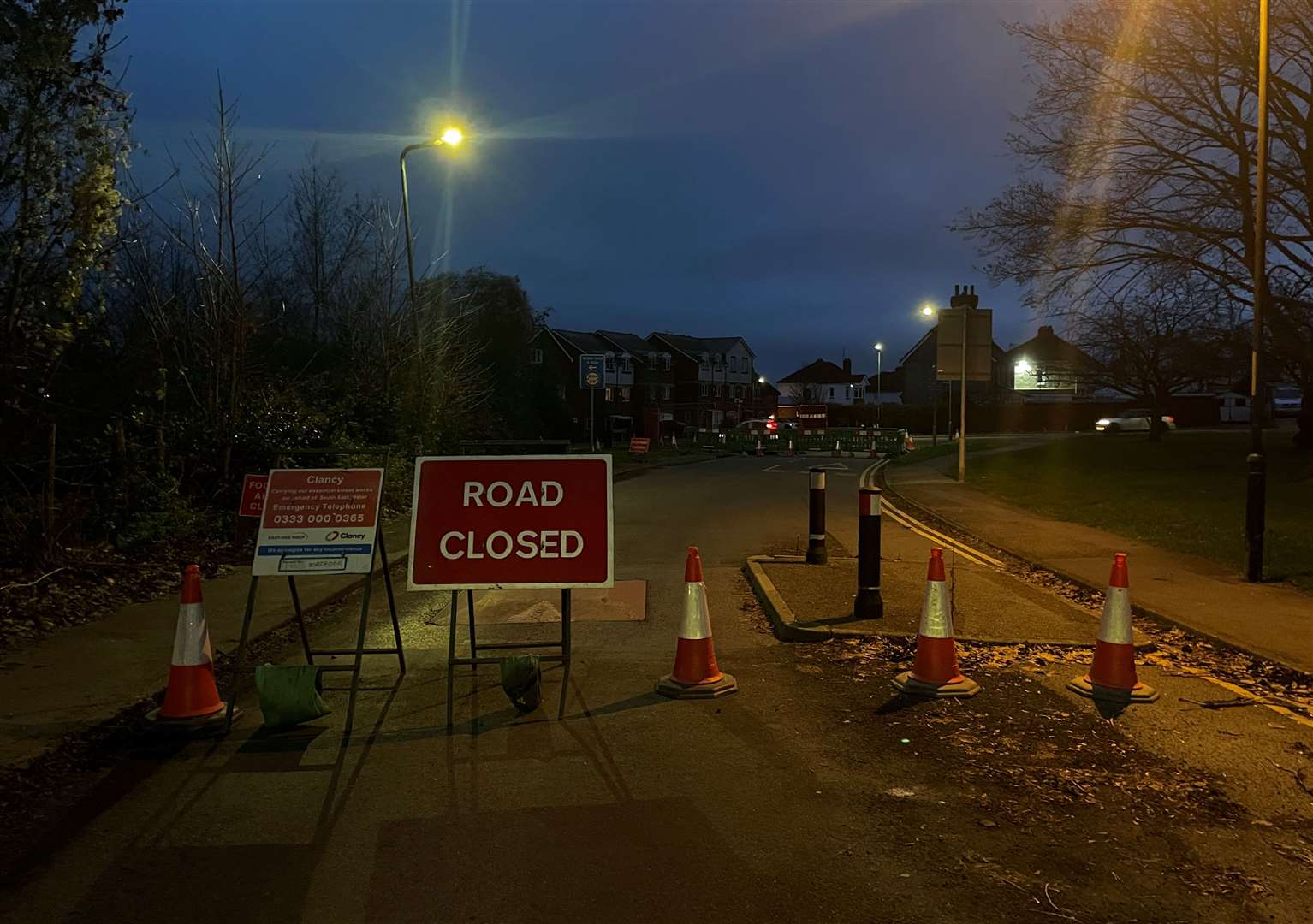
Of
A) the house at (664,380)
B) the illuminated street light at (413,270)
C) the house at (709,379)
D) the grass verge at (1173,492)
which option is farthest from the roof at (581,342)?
the illuminated street light at (413,270)

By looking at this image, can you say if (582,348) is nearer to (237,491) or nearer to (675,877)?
(237,491)

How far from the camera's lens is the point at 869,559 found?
8.25 m

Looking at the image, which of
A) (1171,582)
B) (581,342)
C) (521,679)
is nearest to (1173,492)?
(1171,582)

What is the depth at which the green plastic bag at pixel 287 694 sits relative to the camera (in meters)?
5.66

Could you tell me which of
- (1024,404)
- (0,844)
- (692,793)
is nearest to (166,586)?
(0,844)

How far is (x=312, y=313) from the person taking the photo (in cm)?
2692

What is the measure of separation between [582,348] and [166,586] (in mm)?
68648

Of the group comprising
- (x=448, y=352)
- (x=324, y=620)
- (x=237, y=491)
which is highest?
(x=448, y=352)

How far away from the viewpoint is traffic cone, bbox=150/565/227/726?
569cm

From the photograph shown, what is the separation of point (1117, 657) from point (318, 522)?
520cm

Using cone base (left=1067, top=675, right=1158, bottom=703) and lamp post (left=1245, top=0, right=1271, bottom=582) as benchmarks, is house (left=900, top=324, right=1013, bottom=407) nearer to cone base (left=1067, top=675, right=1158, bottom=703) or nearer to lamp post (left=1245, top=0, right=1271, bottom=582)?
lamp post (left=1245, top=0, right=1271, bottom=582)

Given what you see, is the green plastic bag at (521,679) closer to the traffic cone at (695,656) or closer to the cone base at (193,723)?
the traffic cone at (695,656)

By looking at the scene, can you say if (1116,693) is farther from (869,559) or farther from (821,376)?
(821,376)

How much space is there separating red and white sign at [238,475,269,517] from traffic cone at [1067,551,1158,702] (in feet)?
19.2
